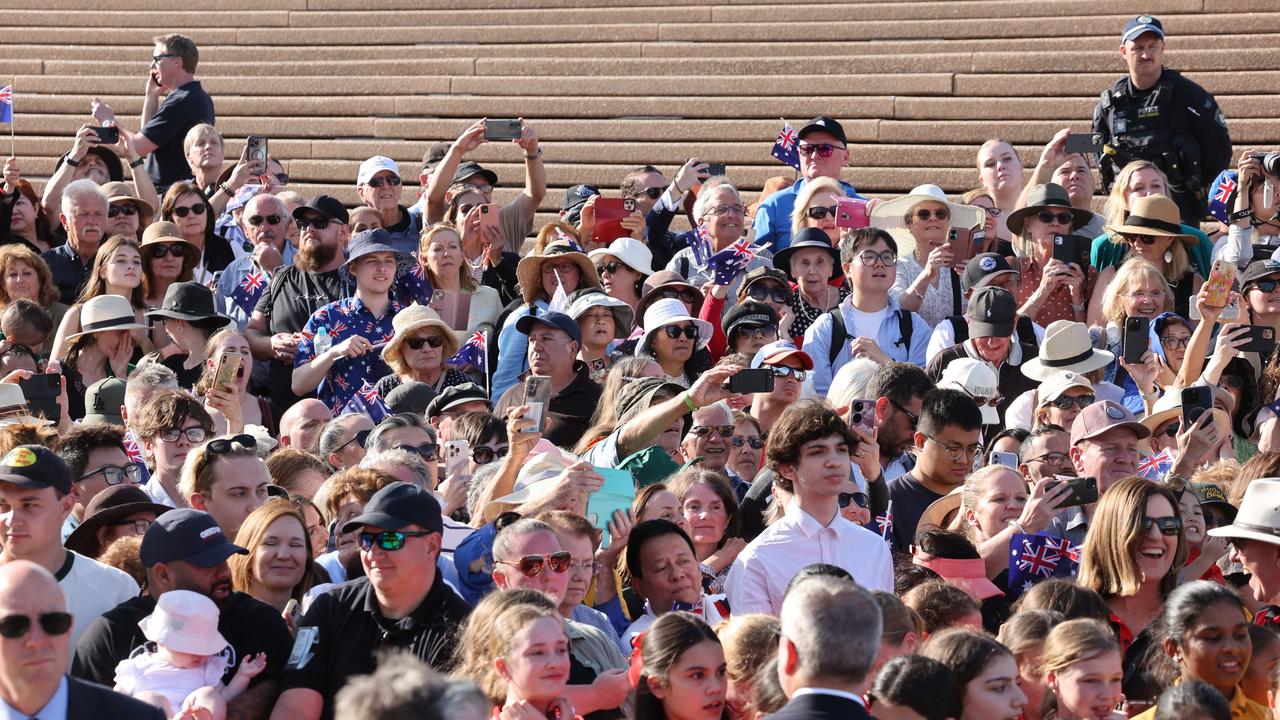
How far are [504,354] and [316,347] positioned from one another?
1.02m

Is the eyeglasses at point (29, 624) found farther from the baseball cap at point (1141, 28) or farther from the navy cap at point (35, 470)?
the baseball cap at point (1141, 28)

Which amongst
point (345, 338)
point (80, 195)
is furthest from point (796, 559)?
point (80, 195)

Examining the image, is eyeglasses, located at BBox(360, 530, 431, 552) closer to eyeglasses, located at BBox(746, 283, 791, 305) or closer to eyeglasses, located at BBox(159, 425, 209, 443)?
eyeglasses, located at BBox(159, 425, 209, 443)

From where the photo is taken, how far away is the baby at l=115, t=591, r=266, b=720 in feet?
18.1

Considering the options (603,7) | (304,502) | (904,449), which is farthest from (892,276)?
(603,7)

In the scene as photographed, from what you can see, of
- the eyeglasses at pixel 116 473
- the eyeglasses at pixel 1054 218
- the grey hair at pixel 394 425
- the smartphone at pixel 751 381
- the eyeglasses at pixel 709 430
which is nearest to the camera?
the eyeglasses at pixel 116 473

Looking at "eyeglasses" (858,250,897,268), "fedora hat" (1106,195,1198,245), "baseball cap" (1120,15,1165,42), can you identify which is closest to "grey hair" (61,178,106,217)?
"eyeglasses" (858,250,897,268)

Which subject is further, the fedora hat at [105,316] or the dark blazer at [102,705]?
the fedora hat at [105,316]

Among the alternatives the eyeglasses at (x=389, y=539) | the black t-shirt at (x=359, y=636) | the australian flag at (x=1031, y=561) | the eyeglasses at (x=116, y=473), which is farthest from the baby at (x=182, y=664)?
the australian flag at (x=1031, y=561)

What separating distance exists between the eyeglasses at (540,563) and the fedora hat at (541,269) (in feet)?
15.3

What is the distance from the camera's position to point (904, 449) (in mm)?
8555

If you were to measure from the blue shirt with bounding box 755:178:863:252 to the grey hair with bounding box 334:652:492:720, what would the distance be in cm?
840

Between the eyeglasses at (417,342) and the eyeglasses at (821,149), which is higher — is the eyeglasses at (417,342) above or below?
below

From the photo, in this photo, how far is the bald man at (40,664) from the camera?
15.8 feet
